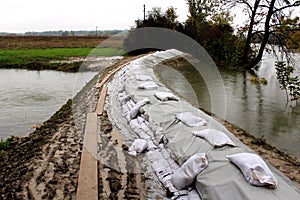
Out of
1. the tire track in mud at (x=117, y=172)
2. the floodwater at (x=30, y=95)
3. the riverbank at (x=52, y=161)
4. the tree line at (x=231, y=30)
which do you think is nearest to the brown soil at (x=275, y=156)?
the riverbank at (x=52, y=161)

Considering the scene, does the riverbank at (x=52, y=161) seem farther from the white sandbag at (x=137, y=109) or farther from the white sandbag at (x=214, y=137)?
the white sandbag at (x=214, y=137)

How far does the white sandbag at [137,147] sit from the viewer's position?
3382 millimetres

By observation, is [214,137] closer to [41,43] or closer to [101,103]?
[101,103]

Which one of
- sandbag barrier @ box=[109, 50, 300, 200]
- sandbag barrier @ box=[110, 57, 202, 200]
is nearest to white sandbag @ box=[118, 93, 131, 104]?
sandbag barrier @ box=[109, 50, 300, 200]

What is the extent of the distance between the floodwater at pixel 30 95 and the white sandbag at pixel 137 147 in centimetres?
214

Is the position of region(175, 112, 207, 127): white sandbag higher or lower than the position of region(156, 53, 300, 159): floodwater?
higher

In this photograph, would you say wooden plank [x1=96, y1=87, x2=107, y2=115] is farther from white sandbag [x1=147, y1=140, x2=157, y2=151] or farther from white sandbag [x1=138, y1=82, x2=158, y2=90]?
white sandbag [x1=147, y1=140, x2=157, y2=151]

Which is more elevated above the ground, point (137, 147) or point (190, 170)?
point (190, 170)

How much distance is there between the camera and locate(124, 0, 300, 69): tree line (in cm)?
1016

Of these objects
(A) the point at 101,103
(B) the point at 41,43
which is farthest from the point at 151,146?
(B) the point at 41,43

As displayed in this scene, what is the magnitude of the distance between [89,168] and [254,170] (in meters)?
1.59

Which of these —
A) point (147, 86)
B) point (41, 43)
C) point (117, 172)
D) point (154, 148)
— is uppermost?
point (41, 43)

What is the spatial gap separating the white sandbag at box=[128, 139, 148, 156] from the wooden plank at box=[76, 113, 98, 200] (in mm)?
425

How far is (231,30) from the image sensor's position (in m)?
14.2
